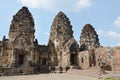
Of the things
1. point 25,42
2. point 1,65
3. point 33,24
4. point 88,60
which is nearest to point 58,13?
point 33,24

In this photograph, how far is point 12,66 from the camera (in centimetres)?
2755

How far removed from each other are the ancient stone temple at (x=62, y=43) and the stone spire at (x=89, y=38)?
4.66m

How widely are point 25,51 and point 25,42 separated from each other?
1.35 meters

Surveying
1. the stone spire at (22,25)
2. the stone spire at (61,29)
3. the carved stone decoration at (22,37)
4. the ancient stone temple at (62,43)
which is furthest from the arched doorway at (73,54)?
the stone spire at (22,25)

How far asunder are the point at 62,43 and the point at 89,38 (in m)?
7.62

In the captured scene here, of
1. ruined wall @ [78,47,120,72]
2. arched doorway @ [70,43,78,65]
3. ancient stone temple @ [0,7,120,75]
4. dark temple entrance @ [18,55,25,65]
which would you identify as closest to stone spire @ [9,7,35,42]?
ancient stone temple @ [0,7,120,75]

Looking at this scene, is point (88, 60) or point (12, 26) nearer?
point (88, 60)

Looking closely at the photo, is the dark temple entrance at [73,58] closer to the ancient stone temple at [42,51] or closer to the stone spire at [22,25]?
the ancient stone temple at [42,51]

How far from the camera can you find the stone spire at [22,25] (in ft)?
98.5

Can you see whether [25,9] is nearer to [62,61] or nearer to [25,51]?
[25,51]

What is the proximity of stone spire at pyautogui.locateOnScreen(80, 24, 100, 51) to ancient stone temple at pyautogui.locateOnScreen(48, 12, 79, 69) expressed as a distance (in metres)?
4.66

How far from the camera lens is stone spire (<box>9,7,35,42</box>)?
3002cm

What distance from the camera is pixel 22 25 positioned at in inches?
1209

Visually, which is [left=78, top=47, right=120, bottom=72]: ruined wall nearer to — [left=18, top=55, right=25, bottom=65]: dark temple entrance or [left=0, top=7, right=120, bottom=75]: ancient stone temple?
[left=0, top=7, right=120, bottom=75]: ancient stone temple
